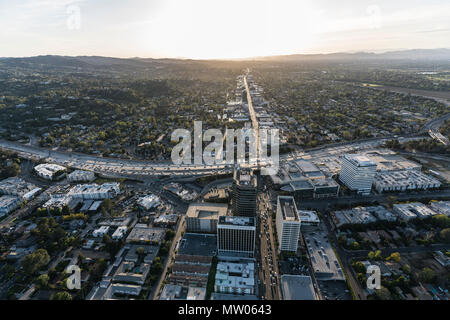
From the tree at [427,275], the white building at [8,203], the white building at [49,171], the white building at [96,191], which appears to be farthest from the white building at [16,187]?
the tree at [427,275]

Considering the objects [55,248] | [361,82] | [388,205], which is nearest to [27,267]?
[55,248]

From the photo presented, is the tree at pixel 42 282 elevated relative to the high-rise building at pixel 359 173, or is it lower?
lower

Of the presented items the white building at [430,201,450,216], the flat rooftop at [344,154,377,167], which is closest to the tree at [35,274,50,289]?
the flat rooftop at [344,154,377,167]

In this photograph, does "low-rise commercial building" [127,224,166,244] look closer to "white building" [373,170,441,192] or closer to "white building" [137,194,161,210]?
"white building" [137,194,161,210]

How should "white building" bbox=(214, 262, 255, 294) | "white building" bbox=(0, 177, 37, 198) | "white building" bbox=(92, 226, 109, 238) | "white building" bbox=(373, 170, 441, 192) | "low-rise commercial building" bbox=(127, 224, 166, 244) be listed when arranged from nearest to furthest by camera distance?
1. "white building" bbox=(214, 262, 255, 294)
2. "low-rise commercial building" bbox=(127, 224, 166, 244)
3. "white building" bbox=(92, 226, 109, 238)
4. "white building" bbox=(373, 170, 441, 192)
5. "white building" bbox=(0, 177, 37, 198)

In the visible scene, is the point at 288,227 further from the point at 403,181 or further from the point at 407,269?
the point at 403,181

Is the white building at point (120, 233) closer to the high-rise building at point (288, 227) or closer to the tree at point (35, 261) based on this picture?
the tree at point (35, 261)
